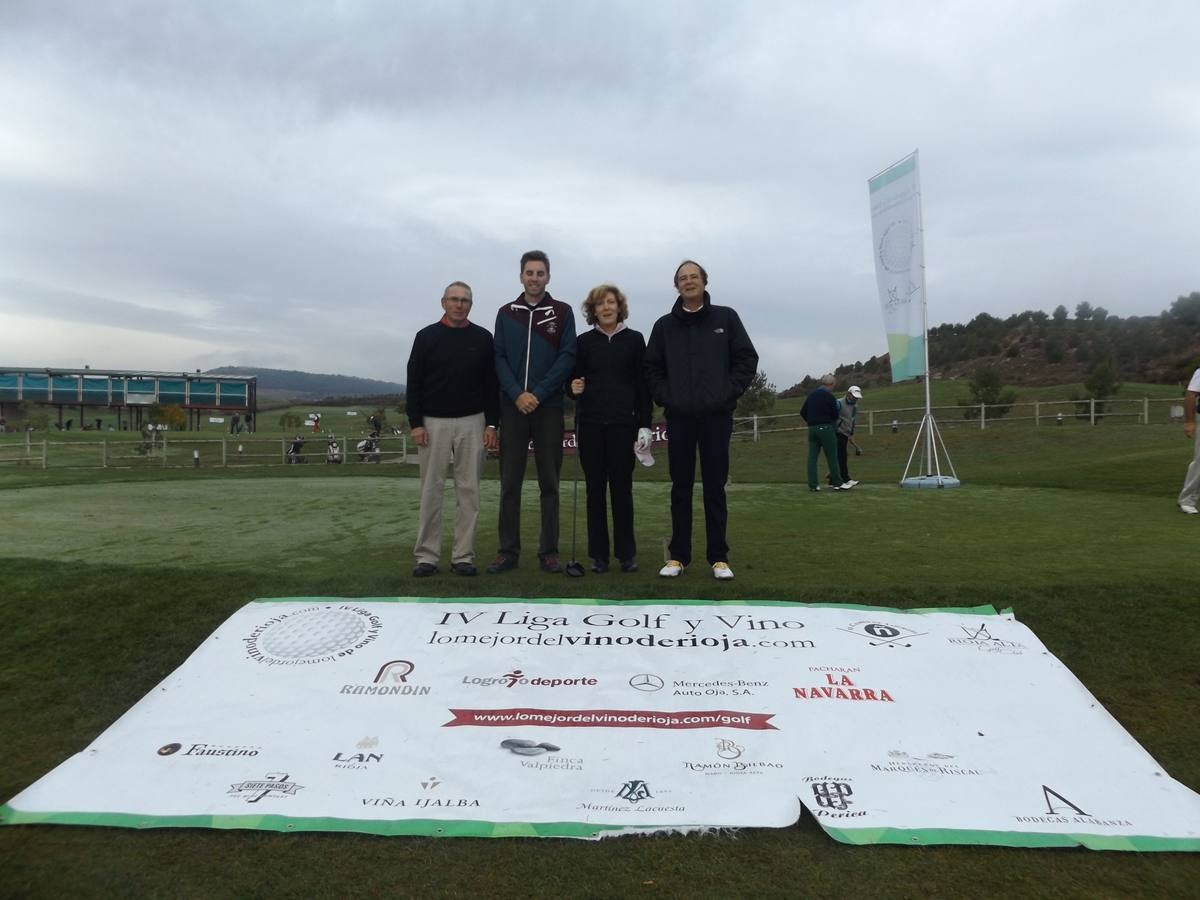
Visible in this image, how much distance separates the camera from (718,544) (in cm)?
502

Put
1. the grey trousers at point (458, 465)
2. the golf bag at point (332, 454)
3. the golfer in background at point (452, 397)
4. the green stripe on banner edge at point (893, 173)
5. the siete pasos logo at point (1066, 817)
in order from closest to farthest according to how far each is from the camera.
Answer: the siete pasos logo at point (1066, 817) → the grey trousers at point (458, 465) → the golfer in background at point (452, 397) → the green stripe on banner edge at point (893, 173) → the golf bag at point (332, 454)

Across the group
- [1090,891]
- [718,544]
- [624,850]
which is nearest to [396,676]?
[624,850]

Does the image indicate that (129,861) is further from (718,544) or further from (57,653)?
(718,544)

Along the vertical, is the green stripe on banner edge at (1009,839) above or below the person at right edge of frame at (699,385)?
below

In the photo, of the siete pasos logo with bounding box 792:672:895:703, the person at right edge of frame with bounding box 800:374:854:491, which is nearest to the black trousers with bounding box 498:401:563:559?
the siete pasos logo with bounding box 792:672:895:703

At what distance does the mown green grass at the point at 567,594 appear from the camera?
237 cm

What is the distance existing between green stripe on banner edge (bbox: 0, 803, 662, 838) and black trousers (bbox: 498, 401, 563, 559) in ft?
8.82

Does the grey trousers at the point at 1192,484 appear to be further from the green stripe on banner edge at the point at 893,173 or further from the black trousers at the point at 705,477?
the green stripe on banner edge at the point at 893,173

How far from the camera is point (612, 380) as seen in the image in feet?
17.2

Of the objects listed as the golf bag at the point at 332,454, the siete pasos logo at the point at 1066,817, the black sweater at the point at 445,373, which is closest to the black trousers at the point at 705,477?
the black sweater at the point at 445,373

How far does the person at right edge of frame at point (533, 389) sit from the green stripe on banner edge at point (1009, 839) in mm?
2888

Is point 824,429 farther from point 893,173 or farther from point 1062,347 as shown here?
point 1062,347

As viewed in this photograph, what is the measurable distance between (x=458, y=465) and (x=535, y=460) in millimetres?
522

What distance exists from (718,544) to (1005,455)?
64.8ft
